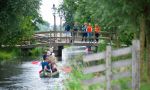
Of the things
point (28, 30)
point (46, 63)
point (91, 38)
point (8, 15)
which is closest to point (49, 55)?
point (46, 63)

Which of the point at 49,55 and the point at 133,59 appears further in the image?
the point at 49,55

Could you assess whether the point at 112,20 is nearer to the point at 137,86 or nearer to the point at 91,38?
the point at 137,86

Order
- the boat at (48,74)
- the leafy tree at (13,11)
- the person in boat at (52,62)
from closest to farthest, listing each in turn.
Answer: the boat at (48,74)
the person in boat at (52,62)
the leafy tree at (13,11)

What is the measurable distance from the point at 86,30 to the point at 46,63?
58.1ft

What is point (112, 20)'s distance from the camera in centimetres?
1838

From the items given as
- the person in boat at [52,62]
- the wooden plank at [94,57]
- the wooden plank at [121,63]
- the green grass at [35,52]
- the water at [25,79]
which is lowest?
the green grass at [35,52]

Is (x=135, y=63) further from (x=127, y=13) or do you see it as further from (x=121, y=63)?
(x=127, y=13)

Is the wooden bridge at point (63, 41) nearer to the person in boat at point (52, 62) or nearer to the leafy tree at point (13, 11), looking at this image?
the leafy tree at point (13, 11)

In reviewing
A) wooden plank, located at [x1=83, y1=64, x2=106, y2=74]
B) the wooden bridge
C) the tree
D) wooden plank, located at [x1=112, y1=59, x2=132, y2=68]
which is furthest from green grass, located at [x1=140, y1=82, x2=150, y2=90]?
the wooden bridge

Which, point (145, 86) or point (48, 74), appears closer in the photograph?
point (145, 86)

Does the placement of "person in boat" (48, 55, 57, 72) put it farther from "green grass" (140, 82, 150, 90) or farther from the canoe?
"green grass" (140, 82, 150, 90)

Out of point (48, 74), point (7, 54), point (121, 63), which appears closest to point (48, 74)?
point (48, 74)

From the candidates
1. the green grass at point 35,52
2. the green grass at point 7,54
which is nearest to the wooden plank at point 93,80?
the green grass at point 7,54

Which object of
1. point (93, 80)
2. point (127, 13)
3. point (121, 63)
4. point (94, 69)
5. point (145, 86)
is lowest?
point (145, 86)
